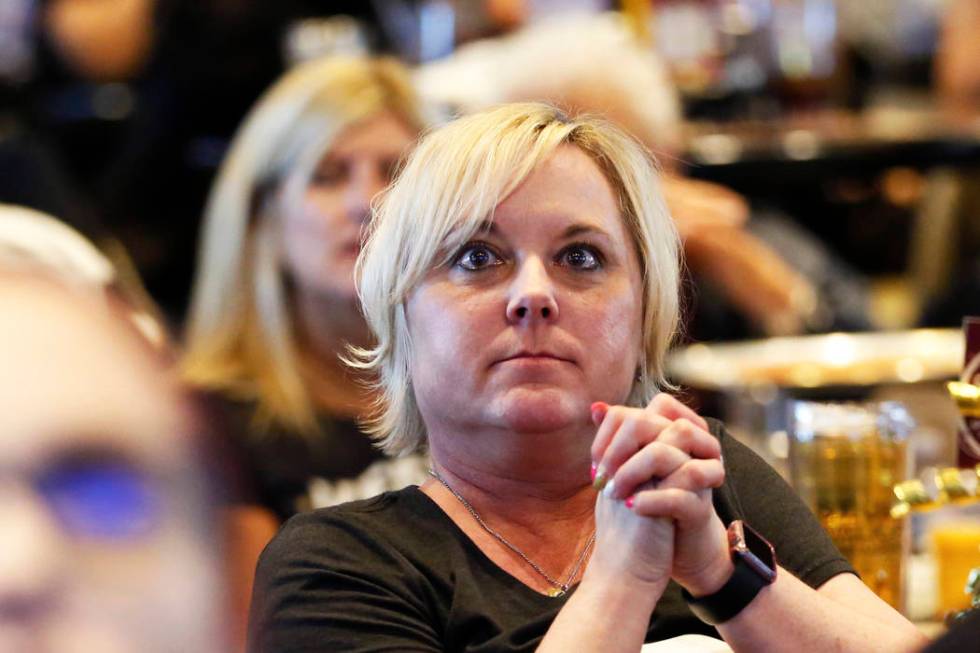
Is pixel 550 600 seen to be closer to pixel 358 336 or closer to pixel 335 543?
pixel 335 543

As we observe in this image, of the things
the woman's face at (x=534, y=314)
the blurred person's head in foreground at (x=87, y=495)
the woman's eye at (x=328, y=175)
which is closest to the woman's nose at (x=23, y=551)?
the blurred person's head in foreground at (x=87, y=495)

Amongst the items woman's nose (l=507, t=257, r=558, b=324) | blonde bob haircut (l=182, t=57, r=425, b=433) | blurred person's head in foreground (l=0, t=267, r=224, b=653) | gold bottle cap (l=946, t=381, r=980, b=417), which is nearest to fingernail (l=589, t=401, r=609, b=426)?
woman's nose (l=507, t=257, r=558, b=324)

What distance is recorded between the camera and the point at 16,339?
0.54 m

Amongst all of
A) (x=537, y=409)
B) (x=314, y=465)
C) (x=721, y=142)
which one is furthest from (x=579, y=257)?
(x=721, y=142)

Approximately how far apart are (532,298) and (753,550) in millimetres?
240

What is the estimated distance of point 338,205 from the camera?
2221 millimetres

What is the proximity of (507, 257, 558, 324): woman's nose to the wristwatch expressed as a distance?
0.68ft

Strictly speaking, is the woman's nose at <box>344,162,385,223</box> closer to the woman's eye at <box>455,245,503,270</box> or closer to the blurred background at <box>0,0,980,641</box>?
the blurred background at <box>0,0,980,641</box>

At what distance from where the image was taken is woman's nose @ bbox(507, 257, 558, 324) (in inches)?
42.7

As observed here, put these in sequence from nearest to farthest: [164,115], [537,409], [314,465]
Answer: [537,409], [314,465], [164,115]

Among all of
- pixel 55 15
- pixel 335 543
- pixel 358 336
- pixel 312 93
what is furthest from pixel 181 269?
pixel 335 543

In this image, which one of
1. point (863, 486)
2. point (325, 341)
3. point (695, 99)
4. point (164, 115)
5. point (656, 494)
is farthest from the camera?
point (695, 99)

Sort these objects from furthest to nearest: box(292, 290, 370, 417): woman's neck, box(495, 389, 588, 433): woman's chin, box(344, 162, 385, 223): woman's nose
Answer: box(344, 162, 385, 223): woman's nose < box(292, 290, 370, 417): woman's neck < box(495, 389, 588, 433): woman's chin

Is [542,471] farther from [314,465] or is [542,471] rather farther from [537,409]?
[314,465]
